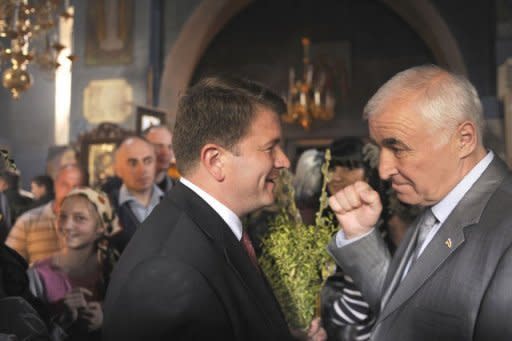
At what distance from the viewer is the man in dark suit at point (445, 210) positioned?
1.48 metres

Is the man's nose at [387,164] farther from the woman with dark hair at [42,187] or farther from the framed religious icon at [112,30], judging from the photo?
the framed religious icon at [112,30]

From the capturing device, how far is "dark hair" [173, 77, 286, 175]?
1.62 meters

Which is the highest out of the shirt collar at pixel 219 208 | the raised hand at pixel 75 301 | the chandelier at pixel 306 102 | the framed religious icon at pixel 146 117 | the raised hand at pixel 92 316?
the chandelier at pixel 306 102

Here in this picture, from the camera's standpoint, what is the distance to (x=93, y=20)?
10320 mm

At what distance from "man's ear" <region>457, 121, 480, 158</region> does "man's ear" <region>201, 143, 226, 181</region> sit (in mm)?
669

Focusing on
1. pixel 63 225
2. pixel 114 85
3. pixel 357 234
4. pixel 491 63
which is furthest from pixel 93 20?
pixel 357 234

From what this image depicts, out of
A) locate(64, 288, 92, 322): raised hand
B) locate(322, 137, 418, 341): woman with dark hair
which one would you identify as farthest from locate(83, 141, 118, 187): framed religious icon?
locate(322, 137, 418, 341): woman with dark hair

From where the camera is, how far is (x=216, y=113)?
1614 millimetres

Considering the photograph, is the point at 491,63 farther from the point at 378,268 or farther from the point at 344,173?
the point at 378,268

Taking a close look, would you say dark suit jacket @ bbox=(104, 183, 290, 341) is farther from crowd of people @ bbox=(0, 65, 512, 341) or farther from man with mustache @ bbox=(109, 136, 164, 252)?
man with mustache @ bbox=(109, 136, 164, 252)

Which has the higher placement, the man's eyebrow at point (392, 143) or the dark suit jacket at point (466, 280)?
the man's eyebrow at point (392, 143)

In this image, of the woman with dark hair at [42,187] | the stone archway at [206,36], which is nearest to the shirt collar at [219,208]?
the woman with dark hair at [42,187]

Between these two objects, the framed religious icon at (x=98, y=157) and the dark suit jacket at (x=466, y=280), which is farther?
the framed religious icon at (x=98, y=157)

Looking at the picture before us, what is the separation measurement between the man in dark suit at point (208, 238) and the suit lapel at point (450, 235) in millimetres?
356
